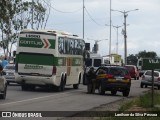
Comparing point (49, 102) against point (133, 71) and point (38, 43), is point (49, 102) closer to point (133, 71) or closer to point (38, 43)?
point (38, 43)

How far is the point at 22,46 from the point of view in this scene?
33219 millimetres

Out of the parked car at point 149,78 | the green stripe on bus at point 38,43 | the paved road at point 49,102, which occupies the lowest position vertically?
the paved road at point 49,102

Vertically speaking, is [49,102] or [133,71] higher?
[133,71]

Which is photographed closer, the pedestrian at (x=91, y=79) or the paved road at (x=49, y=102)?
the paved road at (x=49, y=102)

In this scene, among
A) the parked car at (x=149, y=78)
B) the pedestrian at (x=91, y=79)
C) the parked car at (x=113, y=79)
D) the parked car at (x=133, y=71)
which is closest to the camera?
the parked car at (x=113, y=79)

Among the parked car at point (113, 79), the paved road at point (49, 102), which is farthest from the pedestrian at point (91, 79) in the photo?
the paved road at point (49, 102)

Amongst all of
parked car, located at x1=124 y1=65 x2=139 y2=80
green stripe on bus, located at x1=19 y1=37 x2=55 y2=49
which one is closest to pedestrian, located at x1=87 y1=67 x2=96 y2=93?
green stripe on bus, located at x1=19 y1=37 x2=55 y2=49

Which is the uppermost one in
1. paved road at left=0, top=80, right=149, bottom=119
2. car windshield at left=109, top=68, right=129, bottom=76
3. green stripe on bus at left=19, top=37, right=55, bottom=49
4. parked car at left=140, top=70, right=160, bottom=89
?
green stripe on bus at left=19, top=37, right=55, bottom=49

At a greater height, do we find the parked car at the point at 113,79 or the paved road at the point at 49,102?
the parked car at the point at 113,79

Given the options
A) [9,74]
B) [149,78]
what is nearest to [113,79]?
[9,74]

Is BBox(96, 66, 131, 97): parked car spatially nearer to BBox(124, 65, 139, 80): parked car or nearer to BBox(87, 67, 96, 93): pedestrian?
BBox(87, 67, 96, 93): pedestrian

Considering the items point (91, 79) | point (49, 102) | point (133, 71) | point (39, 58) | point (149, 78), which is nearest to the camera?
point (49, 102)

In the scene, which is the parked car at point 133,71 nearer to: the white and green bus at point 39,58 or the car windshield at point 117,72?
the white and green bus at point 39,58

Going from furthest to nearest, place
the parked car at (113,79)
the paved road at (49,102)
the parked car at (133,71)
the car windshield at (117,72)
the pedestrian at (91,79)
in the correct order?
1. the parked car at (133,71)
2. the pedestrian at (91,79)
3. the car windshield at (117,72)
4. the parked car at (113,79)
5. the paved road at (49,102)
